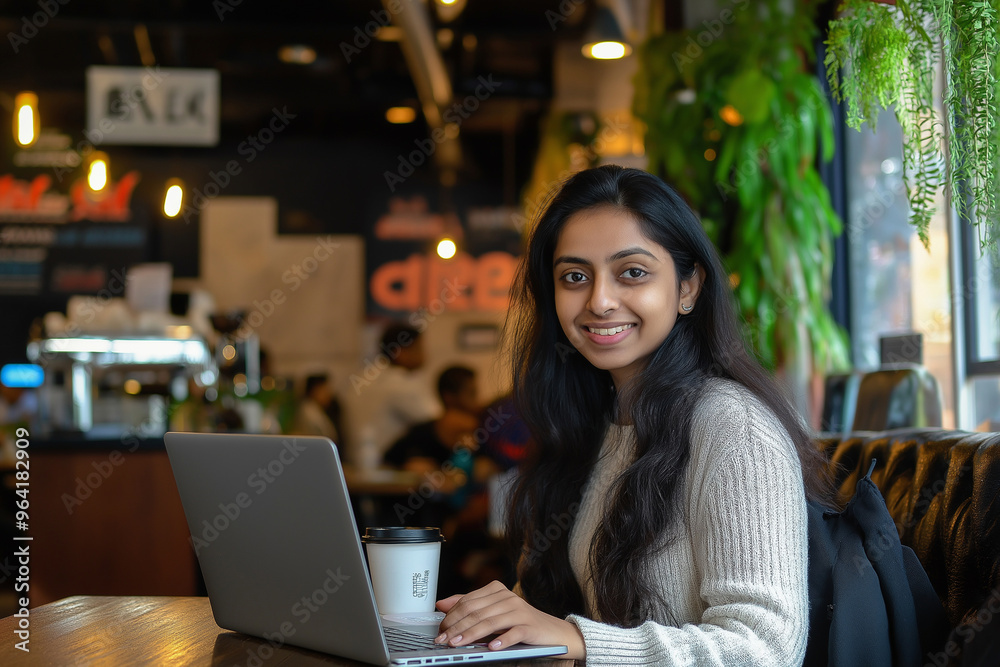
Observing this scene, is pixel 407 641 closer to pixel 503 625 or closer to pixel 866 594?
pixel 503 625

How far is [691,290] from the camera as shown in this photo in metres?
1.68

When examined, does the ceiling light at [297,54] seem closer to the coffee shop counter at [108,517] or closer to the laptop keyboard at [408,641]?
the coffee shop counter at [108,517]

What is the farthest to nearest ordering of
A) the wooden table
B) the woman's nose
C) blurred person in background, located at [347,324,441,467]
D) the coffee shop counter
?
blurred person in background, located at [347,324,441,467], the coffee shop counter, the woman's nose, the wooden table

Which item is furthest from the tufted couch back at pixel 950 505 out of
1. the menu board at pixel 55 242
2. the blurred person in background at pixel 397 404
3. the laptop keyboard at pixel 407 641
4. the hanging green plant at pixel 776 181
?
the menu board at pixel 55 242

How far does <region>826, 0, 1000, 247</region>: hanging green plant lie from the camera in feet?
4.38

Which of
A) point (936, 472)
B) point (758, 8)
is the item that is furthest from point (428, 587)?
point (758, 8)

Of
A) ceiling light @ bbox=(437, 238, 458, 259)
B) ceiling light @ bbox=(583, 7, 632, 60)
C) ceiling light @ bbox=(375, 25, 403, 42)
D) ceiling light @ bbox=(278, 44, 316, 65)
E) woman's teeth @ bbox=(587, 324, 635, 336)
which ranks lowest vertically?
woman's teeth @ bbox=(587, 324, 635, 336)

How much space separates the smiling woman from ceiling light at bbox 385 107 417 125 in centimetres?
627

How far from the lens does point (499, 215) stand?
807cm

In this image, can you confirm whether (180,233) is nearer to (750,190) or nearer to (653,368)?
(750,190)

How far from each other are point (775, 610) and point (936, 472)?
513 mm

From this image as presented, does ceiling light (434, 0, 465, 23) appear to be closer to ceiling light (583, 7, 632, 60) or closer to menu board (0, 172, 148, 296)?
ceiling light (583, 7, 632, 60)

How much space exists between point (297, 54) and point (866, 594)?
605 cm

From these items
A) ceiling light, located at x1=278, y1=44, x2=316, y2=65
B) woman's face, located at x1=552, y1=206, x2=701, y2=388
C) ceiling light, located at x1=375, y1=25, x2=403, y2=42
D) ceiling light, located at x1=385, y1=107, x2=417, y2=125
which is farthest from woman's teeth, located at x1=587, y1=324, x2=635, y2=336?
ceiling light, located at x1=385, y1=107, x2=417, y2=125
